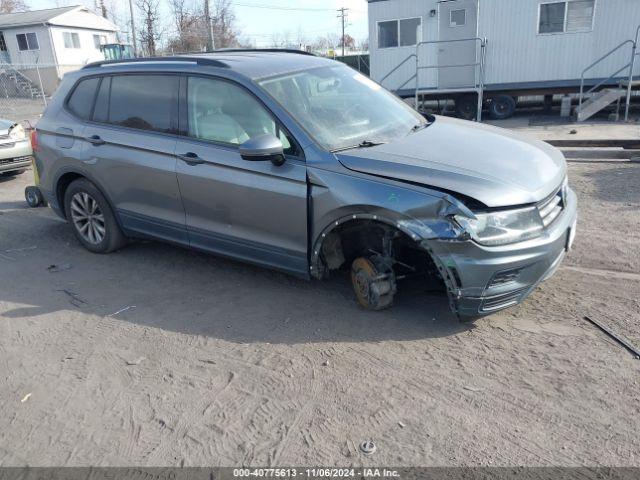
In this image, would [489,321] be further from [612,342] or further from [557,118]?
[557,118]

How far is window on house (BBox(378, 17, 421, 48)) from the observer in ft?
54.5

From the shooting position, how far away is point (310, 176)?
12.8 feet

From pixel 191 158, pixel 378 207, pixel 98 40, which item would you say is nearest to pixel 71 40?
pixel 98 40

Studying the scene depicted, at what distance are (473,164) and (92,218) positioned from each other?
13.1ft

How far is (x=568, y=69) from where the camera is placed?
15391 millimetres

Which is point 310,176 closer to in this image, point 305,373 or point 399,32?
point 305,373

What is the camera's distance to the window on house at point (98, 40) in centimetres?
4141

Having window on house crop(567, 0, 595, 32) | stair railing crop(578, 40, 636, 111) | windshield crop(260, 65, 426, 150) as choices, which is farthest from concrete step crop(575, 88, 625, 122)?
windshield crop(260, 65, 426, 150)

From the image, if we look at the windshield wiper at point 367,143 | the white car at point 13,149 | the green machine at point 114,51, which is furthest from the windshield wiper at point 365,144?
the green machine at point 114,51

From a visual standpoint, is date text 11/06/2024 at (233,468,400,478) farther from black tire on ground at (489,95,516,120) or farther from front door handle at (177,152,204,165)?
black tire on ground at (489,95,516,120)

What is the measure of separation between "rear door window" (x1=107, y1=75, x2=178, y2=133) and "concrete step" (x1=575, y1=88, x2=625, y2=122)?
1329cm

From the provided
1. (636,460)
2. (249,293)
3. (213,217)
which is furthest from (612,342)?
(213,217)

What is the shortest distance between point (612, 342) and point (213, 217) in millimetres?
3112

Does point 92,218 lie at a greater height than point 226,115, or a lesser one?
lesser
